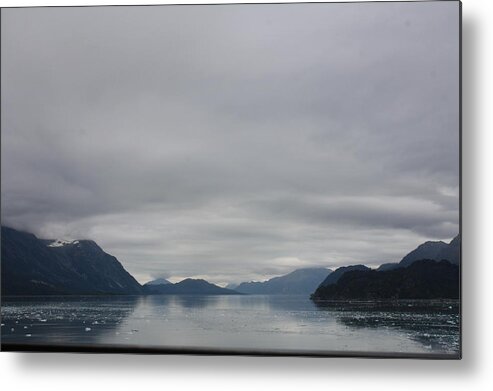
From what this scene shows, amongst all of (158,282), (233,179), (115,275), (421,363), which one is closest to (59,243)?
(115,275)

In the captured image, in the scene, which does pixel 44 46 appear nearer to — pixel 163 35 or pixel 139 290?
pixel 163 35

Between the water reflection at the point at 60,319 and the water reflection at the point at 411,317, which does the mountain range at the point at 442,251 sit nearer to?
the water reflection at the point at 411,317

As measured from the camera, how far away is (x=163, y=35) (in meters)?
3.42

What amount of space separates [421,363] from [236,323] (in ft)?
2.67

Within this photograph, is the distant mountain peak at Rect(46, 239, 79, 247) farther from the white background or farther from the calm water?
the white background

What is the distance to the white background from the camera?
127 inches

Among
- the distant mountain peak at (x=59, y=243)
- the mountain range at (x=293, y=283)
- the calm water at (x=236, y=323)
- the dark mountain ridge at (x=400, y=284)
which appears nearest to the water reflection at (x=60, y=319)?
the calm water at (x=236, y=323)

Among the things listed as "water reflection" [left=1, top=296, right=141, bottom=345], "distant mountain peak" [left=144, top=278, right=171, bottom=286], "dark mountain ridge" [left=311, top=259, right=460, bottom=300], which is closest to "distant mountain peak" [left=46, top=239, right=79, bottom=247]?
"water reflection" [left=1, top=296, right=141, bottom=345]

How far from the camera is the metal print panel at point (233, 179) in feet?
10.7

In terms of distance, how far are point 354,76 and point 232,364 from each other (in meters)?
1.37

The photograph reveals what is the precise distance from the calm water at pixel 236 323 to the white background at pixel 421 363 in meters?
0.08

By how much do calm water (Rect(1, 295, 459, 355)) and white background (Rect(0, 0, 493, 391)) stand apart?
0.08 m

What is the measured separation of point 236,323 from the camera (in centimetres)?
334

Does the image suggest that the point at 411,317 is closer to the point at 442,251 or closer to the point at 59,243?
the point at 442,251
